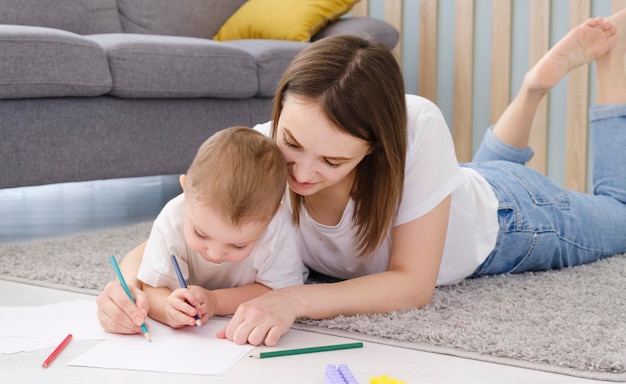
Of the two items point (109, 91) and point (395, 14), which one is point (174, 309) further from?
point (395, 14)

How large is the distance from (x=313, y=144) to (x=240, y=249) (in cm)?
17

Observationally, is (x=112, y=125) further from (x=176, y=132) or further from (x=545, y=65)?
(x=545, y=65)

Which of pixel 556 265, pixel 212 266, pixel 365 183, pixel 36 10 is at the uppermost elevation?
pixel 36 10

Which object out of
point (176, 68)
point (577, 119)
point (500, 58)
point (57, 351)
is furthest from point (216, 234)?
point (500, 58)

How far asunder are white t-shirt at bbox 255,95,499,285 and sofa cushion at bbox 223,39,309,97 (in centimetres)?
115

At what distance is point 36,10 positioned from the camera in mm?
2504

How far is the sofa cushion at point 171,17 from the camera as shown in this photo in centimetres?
287

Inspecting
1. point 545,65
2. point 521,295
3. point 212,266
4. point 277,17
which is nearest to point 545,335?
point 521,295

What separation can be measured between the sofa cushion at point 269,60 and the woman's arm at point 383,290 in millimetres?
1350

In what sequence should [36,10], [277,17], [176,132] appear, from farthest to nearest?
[277,17]
[36,10]
[176,132]

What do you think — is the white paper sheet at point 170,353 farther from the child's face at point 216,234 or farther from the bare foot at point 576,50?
the bare foot at point 576,50

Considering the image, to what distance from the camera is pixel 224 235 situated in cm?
99

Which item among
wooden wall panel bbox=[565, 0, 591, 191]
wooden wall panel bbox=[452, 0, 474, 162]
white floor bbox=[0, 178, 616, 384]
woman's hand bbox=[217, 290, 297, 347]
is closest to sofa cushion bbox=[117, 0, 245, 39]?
wooden wall panel bbox=[452, 0, 474, 162]

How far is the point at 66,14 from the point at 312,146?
6.08 feet
